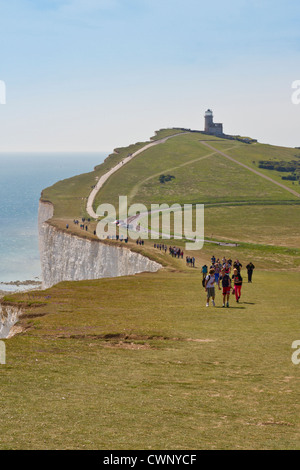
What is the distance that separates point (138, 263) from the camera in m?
69.6

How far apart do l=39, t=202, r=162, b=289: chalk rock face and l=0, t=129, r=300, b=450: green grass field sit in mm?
29474

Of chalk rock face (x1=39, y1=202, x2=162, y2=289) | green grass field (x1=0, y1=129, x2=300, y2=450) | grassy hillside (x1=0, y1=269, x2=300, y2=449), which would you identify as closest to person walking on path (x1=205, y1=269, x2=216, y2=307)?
green grass field (x1=0, y1=129, x2=300, y2=450)

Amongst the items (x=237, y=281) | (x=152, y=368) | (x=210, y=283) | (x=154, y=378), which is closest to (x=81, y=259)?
(x=237, y=281)

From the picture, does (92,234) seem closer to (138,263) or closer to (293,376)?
(138,263)

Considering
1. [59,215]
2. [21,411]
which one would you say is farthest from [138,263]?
[21,411]

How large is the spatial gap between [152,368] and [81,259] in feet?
231

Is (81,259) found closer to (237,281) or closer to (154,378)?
(237,281)

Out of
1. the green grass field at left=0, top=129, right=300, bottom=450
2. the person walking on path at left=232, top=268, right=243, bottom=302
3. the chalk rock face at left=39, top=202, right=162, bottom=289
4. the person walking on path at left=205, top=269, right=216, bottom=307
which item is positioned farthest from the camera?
the chalk rock face at left=39, top=202, right=162, bottom=289

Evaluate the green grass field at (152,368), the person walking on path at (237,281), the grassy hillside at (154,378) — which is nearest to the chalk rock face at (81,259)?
the green grass field at (152,368)

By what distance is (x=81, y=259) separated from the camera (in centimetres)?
8638

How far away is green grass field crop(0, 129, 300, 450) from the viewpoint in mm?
11180

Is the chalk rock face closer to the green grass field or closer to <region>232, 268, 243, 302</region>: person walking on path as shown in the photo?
the green grass field

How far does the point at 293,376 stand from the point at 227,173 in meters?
151

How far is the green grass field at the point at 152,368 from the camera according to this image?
11180mm
